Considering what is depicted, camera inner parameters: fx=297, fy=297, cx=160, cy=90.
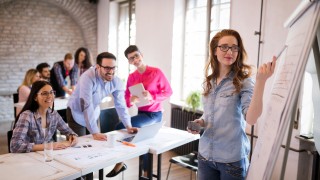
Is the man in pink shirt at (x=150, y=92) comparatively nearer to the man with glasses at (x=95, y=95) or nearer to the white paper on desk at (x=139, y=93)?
the white paper on desk at (x=139, y=93)

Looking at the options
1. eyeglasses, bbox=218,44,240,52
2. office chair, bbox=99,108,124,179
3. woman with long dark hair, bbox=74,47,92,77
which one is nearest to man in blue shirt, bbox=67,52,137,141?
office chair, bbox=99,108,124,179

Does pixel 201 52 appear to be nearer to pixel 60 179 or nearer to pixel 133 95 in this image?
pixel 133 95

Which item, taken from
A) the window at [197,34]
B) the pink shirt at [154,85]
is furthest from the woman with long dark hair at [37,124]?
the window at [197,34]

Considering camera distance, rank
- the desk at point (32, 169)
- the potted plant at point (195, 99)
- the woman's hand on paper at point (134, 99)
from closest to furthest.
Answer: the desk at point (32, 169) < the woman's hand on paper at point (134, 99) < the potted plant at point (195, 99)

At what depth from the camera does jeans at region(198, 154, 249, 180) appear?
5.32 feet

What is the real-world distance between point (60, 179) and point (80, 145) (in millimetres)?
619

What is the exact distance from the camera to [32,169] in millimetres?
1840

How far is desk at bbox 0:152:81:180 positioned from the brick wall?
199 inches

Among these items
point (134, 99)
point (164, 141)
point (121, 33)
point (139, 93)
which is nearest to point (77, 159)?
point (164, 141)

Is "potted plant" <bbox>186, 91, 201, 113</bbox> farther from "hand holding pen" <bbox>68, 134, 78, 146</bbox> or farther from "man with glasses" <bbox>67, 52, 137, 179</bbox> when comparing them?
"hand holding pen" <bbox>68, 134, 78, 146</bbox>

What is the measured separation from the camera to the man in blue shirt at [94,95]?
2623mm

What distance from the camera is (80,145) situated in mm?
2342

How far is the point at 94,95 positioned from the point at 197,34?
235cm

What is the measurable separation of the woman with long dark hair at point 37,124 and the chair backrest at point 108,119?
65 cm
